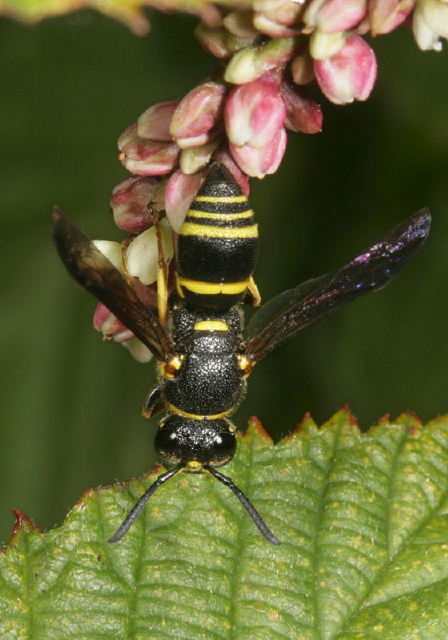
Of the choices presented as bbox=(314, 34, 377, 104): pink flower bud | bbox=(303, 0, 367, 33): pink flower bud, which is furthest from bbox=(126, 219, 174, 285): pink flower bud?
bbox=(303, 0, 367, 33): pink flower bud

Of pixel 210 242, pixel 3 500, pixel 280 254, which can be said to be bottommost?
pixel 210 242

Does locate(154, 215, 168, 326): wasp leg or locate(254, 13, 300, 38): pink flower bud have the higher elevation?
locate(254, 13, 300, 38): pink flower bud

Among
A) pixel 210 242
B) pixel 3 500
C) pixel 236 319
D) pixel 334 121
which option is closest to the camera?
pixel 210 242

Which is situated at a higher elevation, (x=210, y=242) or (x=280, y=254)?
(x=280, y=254)

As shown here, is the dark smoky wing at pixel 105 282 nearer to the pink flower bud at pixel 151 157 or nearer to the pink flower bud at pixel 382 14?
the pink flower bud at pixel 151 157

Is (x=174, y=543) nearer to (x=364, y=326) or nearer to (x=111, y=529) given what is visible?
(x=111, y=529)

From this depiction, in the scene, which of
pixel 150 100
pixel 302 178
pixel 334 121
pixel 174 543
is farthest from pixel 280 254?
pixel 174 543

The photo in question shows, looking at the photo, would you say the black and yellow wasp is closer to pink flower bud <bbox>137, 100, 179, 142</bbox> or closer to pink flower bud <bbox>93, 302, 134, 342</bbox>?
pink flower bud <bbox>93, 302, 134, 342</bbox>
